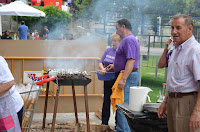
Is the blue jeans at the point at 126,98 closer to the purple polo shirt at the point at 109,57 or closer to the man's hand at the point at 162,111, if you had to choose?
the purple polo shirt at the point at 109,57

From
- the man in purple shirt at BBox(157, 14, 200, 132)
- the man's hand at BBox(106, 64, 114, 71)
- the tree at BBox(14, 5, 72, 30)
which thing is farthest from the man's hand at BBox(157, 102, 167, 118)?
the tree at BBox(14, 5, 72, 30)

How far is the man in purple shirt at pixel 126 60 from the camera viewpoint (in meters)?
4.80

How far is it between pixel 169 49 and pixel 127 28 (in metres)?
1.32

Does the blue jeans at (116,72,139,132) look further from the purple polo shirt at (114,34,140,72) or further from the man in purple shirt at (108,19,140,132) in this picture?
the purple polo shirt at (114,34,140,72)

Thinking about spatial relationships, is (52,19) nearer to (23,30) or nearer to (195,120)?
(23,30)

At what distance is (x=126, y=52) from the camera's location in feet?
15.9

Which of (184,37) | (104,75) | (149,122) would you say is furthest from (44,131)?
(184,37)

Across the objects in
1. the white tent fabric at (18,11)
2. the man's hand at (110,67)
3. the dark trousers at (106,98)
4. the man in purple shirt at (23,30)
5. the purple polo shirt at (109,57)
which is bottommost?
the dark trousers at (106,98)

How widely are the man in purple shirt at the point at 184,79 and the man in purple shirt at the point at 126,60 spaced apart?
1.77m

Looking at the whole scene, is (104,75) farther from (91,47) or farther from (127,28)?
(91,47)

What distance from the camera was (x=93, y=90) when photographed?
23.3 ft

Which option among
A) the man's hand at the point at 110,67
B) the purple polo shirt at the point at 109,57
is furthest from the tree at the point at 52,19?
the man's hand at the point at 110,67

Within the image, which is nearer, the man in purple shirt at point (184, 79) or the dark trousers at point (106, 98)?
the man in purple shirt at point (184, 79)

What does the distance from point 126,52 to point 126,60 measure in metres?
0.22
